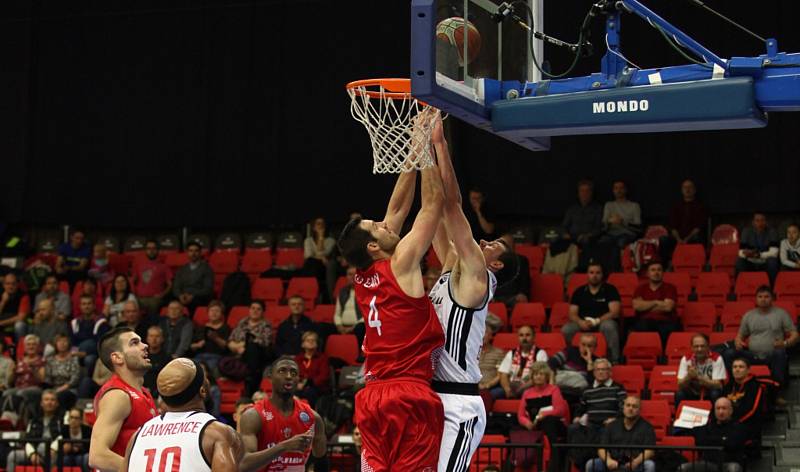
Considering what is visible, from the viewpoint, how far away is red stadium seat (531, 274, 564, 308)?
639 inches

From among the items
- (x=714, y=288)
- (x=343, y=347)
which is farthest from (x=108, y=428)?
(x=714, y=288)

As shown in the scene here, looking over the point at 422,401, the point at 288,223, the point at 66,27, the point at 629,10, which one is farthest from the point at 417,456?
the point at 66,27

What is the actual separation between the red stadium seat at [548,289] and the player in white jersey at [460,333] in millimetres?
9028

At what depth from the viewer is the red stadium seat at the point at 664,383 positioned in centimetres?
1365

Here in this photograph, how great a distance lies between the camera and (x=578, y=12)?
682 inches

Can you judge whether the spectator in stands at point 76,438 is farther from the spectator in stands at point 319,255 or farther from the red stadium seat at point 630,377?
the red stadium seat at point 630,377

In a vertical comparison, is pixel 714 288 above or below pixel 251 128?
below

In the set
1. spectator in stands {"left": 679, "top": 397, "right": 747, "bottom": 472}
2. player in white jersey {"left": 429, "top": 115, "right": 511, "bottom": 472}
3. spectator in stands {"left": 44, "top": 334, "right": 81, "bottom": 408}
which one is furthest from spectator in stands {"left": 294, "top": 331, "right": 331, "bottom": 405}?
player in white jersey {"left": 429, "top": 115, "right": 511, "bottom": 472}

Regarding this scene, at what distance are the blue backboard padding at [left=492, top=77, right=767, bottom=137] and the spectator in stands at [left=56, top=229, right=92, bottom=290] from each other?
13.3m

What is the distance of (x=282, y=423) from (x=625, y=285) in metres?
7.74

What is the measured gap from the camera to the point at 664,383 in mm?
13719

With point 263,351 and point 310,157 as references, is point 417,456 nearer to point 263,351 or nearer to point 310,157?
point 263,351

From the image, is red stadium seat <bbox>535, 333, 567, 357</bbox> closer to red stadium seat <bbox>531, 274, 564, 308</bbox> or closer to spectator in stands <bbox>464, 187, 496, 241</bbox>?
red stadium seat <bbox>531, 274, 564, 308</bbox>

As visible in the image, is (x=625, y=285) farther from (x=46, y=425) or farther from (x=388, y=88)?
(x=388, y=88)
